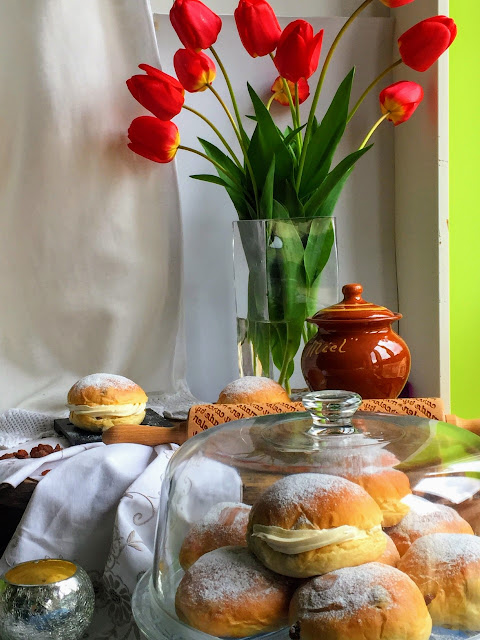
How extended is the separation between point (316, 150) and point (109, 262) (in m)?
0.36

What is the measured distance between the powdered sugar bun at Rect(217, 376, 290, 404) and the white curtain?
0.40 metres

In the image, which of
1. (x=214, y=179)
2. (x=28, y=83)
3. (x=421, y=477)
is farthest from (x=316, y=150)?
(x=421, y=477)

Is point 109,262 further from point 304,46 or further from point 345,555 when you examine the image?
point 345,555

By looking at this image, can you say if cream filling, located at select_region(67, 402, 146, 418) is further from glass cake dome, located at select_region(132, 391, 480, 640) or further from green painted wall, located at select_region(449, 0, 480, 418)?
green painted wall, located at select_region(449, 0, 480, 418)

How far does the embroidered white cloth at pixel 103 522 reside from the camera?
64 centimetres

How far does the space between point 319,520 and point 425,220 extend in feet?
2.89

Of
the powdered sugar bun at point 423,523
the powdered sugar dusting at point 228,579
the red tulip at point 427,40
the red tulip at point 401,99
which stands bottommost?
the powdered sugar dusting at point 228,579

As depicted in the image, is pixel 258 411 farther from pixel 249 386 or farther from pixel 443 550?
pixel 443 550

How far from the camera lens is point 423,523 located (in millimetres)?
495

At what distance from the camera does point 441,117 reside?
119cm

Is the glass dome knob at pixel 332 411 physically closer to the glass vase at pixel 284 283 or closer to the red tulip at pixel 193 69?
the glass vase at pixel 284 283

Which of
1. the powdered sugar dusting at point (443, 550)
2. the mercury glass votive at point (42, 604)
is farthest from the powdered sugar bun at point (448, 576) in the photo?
the mercury glass votive at point (42, 604)

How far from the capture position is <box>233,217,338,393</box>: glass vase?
1.05 metres

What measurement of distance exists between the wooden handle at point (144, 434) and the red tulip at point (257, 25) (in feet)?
1.78
